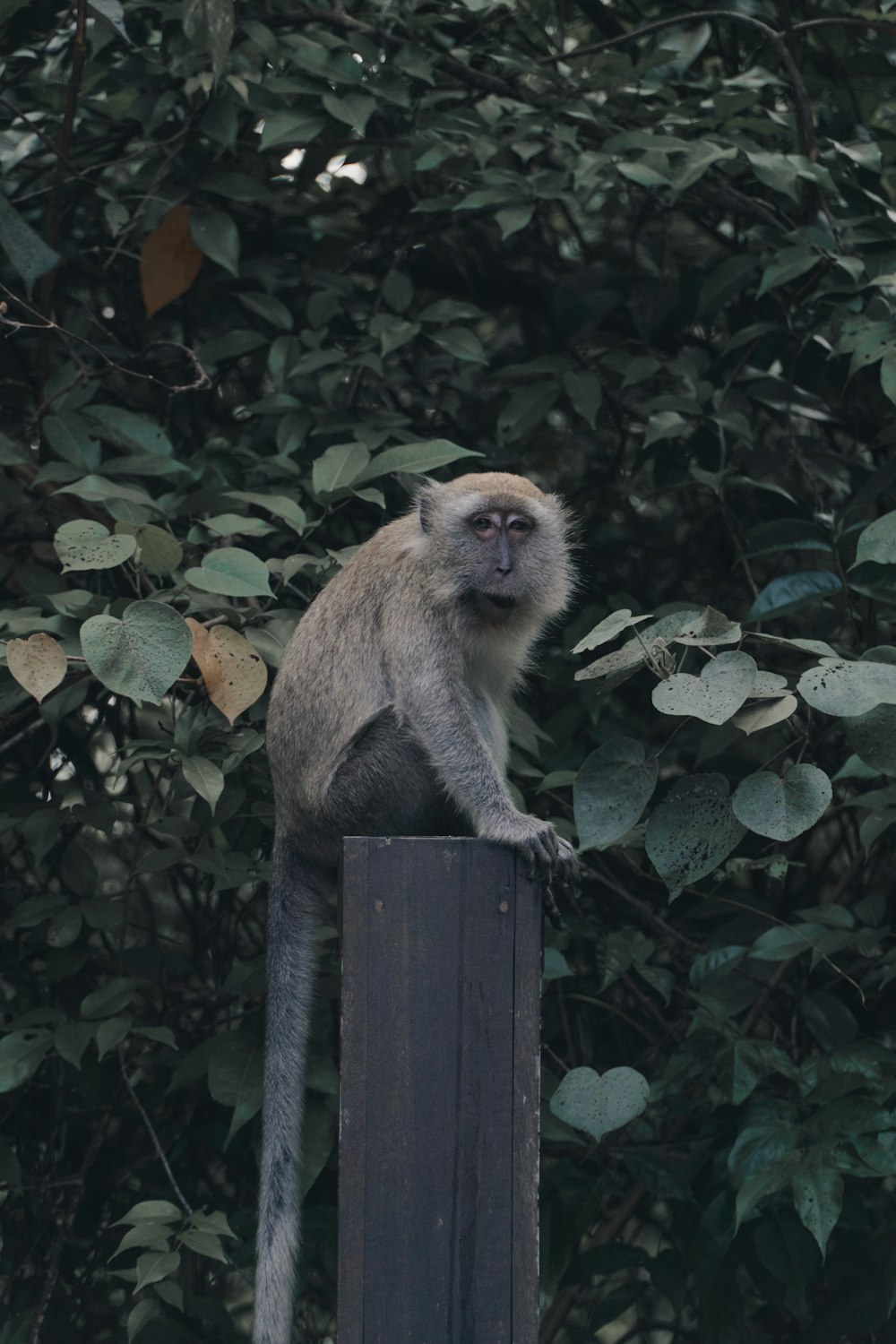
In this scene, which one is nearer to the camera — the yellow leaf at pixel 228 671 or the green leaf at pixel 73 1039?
the yellow leaf at pixel 228 671

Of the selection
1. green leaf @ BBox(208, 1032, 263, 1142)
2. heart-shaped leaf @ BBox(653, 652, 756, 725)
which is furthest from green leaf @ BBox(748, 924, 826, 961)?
green leaf @ BBox(208, 1032, 263, 1142)

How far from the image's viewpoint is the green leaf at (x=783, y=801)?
2.71m

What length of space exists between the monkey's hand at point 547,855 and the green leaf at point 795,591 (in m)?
1.28

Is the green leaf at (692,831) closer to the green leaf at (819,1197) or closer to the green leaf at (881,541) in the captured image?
the green leaf at (881,541)

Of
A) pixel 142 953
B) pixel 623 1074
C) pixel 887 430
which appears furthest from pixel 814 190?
pixel 142 953

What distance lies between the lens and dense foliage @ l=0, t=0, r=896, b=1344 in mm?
3814

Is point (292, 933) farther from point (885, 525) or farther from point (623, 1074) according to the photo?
point (885, 525)

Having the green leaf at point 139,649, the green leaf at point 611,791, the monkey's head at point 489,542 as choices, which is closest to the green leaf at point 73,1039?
the green leaf at point 139,649

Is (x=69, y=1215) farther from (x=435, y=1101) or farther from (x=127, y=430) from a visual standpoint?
(x=127, y=430)

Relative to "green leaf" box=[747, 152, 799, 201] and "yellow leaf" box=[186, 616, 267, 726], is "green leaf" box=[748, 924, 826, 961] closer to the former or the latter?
"yellow leaf" box=[186, 616, 267, 726]

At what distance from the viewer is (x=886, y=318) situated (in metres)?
4.28

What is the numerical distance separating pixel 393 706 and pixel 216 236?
5.91 feet

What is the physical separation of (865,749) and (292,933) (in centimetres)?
160

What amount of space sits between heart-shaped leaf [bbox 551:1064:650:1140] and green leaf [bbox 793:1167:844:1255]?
0.45 metres
